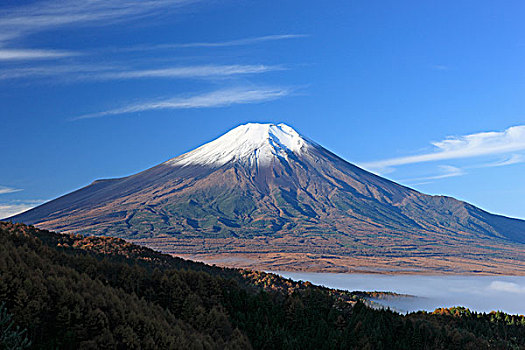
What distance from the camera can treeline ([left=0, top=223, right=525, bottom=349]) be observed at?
1291 centimetres

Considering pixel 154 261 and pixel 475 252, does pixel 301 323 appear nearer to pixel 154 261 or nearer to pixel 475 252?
pixel 154 261

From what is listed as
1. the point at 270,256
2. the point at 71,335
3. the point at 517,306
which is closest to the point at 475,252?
the point at 270,256

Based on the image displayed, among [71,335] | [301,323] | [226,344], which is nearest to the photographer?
[71,335]

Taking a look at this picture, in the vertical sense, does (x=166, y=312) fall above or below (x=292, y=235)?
below

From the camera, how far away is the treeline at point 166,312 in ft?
42.3

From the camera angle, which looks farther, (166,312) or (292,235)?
(292,235)

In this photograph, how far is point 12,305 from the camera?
12680 millimetres

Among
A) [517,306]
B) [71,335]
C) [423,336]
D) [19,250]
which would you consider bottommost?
[517,306]

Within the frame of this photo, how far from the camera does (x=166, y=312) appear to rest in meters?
16.1

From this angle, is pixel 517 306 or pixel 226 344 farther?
→ pixel 517 306

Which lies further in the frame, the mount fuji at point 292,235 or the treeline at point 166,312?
the mount fuji at point 292,235

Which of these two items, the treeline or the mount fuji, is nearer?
the treeline

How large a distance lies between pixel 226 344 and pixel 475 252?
6548 inches

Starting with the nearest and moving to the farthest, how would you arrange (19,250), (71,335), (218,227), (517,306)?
1. (71,335)
2. (19,250)
3. (517,306)
4. (218,227)
